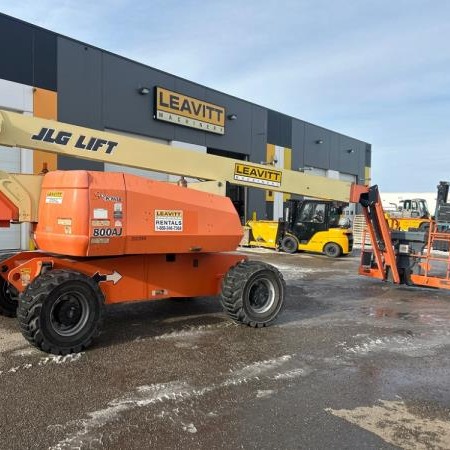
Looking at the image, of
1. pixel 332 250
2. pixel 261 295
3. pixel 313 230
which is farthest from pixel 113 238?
pixel 313 230

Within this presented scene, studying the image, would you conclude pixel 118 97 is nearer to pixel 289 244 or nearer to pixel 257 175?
pixel 289 244

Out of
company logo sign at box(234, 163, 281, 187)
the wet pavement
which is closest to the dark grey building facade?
company logo sign at box(234, 163, 281, 187)

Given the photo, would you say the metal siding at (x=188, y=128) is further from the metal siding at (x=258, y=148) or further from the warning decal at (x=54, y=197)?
the warning decal at (x=54, y=197)

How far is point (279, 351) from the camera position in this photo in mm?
5812

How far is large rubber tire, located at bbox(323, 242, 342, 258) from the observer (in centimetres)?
1805

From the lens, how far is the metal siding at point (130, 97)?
1808 cm

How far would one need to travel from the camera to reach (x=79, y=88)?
1703 centimetres

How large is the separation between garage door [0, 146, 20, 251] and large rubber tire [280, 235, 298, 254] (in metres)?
9.93

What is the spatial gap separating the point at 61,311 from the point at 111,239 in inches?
39.4

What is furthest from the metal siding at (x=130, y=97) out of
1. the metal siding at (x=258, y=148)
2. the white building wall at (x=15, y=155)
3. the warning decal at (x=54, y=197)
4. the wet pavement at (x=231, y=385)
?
the warning decal at (x=54, y=197)

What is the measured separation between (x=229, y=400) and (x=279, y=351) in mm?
1626

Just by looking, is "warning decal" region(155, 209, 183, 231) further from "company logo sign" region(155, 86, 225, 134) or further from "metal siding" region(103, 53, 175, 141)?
"company logo sign" region(155, 86, 225, 134)

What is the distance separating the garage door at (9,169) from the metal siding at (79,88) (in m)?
1.39

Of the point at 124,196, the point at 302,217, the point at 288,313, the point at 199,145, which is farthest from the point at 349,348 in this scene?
the point at 199,145
